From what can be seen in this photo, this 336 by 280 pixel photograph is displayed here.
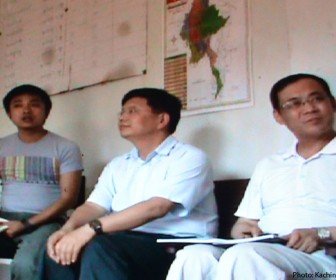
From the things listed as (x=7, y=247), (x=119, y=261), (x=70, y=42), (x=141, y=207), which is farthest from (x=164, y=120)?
(x=70, y=42)

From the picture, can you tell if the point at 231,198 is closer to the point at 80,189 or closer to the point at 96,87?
the point at 80,189

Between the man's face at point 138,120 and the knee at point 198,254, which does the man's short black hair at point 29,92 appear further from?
the knee at point 198,254

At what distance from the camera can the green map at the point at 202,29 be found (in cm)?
242

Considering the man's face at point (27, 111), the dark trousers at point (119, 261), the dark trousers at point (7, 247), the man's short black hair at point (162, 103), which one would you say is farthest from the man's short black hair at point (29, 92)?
the dark trousers at point (119, 261)

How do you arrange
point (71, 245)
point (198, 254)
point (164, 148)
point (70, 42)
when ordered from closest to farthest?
point (198, 254) → point (71, 245) → point (164, 148) → point (70, 42)

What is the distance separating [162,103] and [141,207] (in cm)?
57

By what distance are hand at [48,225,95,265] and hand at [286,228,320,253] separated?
66 cm

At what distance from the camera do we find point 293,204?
170 centimetres

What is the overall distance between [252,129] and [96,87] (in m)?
1.03

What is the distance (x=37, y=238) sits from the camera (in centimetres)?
209

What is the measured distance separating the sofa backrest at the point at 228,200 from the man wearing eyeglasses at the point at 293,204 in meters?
0.21

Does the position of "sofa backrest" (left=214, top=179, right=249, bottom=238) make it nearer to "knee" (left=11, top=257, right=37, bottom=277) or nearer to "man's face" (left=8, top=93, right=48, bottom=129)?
"knee" (left=11, top=257, right=37, bottom=277)

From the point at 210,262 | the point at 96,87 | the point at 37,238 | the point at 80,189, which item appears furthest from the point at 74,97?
the point at 210,262

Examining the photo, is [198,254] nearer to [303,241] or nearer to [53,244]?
[303,241]
